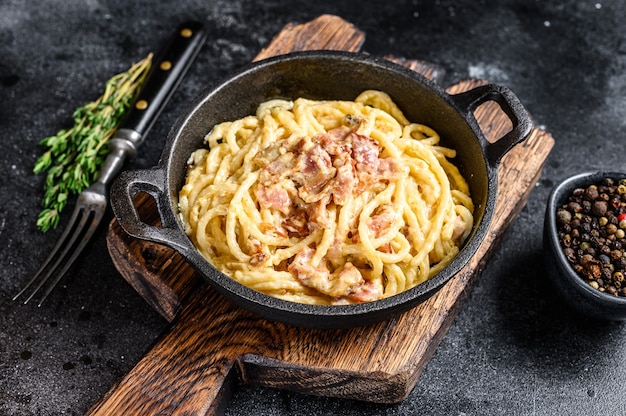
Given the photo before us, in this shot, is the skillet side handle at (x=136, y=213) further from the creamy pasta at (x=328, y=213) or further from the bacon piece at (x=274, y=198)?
the bacon piece at (x=274, y=198)

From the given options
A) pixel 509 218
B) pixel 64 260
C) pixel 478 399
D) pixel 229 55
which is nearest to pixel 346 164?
pixel 509 218

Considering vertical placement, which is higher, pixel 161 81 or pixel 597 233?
pixel 161 81

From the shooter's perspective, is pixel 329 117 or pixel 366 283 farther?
pixel 329 117

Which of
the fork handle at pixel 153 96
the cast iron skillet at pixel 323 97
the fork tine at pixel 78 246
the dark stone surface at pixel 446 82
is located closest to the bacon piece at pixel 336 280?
the cast iron skillet at pixel 323 97

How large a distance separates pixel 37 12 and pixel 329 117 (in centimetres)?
330

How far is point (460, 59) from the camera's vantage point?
6.57m

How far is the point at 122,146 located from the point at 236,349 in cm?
180

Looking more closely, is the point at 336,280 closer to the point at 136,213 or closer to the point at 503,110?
the point at 136,213

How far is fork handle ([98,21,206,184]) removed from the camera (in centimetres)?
541

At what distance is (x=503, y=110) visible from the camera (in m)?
4.61

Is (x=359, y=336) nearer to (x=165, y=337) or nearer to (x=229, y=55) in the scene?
(x=165, y=337)

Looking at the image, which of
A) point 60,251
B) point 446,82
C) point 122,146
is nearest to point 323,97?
point 122,146

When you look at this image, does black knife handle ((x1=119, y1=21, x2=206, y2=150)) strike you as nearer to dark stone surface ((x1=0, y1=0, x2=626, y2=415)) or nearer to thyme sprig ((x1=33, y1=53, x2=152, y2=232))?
thyme sprig ((x1=33, y1=53, x2=152, y2=232))

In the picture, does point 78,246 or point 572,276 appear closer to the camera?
point 572,276
